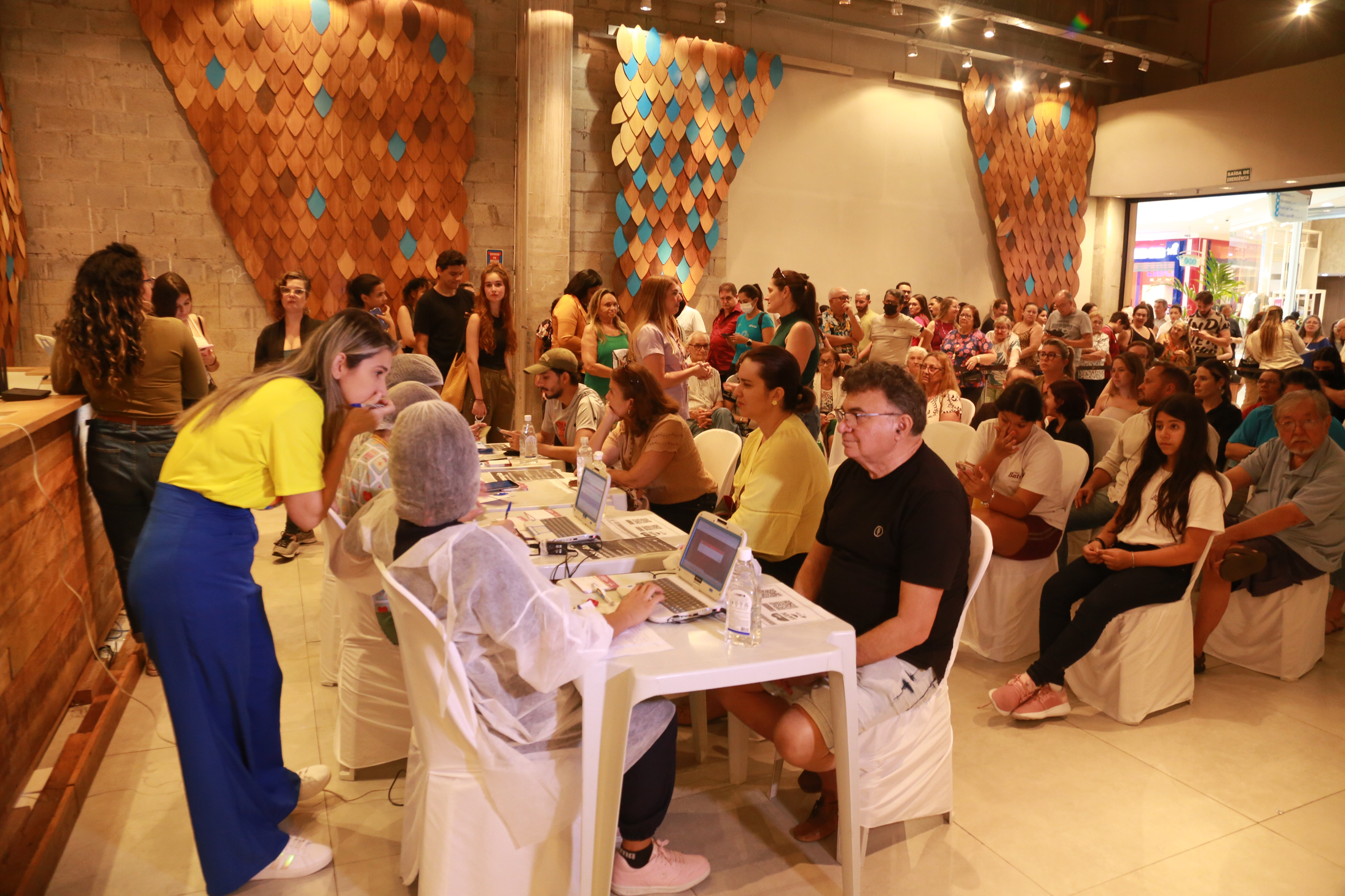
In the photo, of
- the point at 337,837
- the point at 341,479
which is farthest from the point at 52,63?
the point at 337,837

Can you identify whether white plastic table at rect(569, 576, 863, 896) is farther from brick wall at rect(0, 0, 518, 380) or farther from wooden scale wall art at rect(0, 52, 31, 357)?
brick wall at rect(0, 0, 518, 380)

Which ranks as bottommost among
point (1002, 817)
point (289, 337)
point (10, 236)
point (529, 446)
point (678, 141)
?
point (1002, 817)

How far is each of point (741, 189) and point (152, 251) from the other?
5.42m

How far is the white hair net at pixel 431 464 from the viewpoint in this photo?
1757 millimetres

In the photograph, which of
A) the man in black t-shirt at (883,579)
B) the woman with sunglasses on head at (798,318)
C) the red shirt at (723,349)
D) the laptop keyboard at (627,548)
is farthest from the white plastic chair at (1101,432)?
the red shirt at (723,349)

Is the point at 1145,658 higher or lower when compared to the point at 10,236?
lower

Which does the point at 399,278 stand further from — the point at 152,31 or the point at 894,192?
the point at 894,192

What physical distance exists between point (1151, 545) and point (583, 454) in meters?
2.26

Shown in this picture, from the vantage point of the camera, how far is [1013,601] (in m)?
3.61

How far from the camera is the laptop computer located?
2.09 meters

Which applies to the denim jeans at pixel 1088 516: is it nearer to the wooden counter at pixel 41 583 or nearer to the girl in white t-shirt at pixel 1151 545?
the girl in white t-shirt at pixel 1151 545

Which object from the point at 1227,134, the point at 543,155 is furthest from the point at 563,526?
the point at 1227,134

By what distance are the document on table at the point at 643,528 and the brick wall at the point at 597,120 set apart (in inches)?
225

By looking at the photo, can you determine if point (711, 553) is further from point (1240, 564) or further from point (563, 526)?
point (1240, 564)
